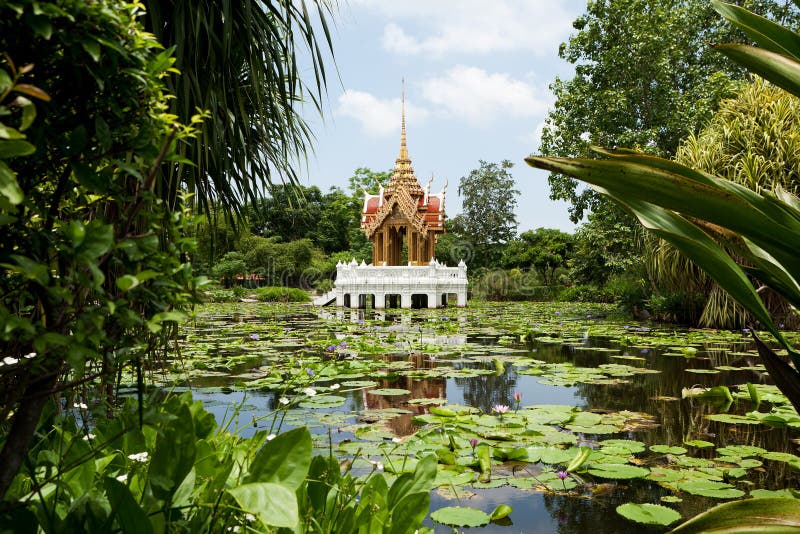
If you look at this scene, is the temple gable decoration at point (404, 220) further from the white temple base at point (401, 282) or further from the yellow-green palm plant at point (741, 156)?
Answer: the yellow-green palm plant at point (741, 156)

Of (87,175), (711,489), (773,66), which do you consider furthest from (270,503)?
(711,489)

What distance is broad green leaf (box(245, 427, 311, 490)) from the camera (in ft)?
4.41

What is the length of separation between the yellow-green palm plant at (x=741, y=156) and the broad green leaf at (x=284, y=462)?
942 cm

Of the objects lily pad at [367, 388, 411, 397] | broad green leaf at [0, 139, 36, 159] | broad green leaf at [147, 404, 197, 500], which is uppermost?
broad green leaf at [0, 139, 36, 159]

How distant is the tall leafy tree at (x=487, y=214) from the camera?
36.3m

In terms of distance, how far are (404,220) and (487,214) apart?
16.4 m

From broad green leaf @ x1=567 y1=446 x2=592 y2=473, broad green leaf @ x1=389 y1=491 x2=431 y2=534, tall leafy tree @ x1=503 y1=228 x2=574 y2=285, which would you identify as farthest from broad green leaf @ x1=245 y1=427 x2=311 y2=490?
tall leafy tree @ x1=503 y1=228 x2=574 y2=285

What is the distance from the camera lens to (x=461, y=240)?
3631 centimetres

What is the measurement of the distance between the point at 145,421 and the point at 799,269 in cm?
155

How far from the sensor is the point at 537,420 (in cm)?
342

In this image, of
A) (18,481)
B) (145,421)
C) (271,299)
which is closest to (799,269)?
(145,421)

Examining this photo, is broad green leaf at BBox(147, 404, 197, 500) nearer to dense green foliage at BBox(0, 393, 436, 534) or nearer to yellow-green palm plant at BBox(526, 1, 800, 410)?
dense green foliage at BBox(0, 393, 436, 534)

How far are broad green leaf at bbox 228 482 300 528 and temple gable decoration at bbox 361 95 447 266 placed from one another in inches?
769

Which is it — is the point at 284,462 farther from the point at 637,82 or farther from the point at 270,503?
the point at 637,82
